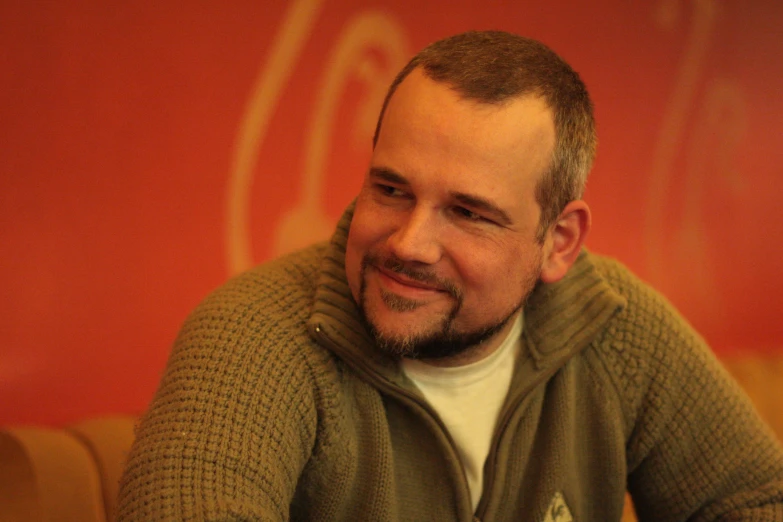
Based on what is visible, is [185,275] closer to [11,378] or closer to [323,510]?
[11,378]

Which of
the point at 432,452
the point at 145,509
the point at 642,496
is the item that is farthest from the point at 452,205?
the point at 642,496

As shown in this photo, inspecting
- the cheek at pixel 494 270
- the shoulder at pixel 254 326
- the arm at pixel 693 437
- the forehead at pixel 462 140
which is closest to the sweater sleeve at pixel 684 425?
the arm at pixel 693 437

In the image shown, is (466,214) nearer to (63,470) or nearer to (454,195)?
(454,195)

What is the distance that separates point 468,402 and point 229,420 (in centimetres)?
38

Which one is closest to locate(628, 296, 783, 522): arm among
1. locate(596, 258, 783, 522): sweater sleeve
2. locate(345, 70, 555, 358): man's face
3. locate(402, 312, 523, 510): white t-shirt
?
locate(596, 258, 783, 522): sweater sleeve

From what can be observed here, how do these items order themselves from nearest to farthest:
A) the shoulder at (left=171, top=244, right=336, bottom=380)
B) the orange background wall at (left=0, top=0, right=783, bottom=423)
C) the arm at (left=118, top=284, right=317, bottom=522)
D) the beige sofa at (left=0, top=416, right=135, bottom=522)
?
the arm at (left=118, top=284, right=317, bottom=522) → the shoulder at (left=171, top=244, right=336, bottom=380) → the beige sofa at (left=0, top=416, right=135, bottom=522) → the orange background wall at (left=0, top=0, right=783, bottom=423)

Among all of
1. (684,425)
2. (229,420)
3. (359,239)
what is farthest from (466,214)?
(684,425)

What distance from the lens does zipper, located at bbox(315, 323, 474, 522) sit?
3.51ft

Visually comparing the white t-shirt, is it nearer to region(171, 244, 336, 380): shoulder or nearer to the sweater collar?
the sweater collar

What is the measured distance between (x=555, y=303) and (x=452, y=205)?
1.03ft

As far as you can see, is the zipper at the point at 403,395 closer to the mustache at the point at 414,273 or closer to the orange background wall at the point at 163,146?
the mustache at the point at 414,273

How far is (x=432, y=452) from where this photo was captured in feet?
3.81

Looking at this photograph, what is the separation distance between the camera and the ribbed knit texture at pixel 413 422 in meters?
0.95

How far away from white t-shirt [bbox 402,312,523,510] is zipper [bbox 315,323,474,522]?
33mm
